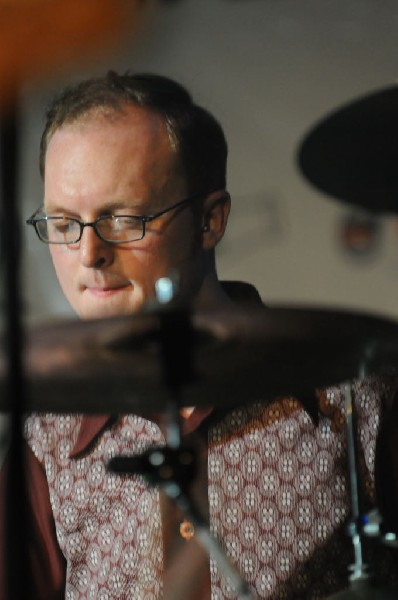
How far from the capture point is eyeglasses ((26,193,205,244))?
4.03 ft

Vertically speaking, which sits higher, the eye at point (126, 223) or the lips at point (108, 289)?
the eye at point (126, 223)

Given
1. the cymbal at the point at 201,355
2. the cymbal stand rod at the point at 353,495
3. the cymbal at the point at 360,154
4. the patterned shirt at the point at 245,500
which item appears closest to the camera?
the cymbal at the point at 201,355

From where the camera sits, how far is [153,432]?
1.23 m

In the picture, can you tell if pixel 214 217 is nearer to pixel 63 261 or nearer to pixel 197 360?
pixel 63 261

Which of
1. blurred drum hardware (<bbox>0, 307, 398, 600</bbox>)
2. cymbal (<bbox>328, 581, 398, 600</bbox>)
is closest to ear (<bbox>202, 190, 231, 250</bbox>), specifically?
blurred drum hardware (<bbox>0, 307, 398, 600</bbox>)

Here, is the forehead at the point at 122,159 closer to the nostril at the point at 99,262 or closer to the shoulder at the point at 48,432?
the nostril at the point at 99,262

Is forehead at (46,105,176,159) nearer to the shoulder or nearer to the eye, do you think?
the eye

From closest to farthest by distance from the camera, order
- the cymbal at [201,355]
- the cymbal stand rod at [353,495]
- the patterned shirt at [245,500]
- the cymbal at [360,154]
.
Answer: the cymbal at [201,355], the cymbal stand rod at [353,495], the patterned shirt at [245,500], the cymbal at [360,154]

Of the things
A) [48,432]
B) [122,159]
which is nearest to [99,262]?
[122,159]

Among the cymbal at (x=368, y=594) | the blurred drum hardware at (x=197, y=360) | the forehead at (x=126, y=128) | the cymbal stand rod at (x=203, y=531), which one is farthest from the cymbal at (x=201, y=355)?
the forehead at (x=126, y=128)

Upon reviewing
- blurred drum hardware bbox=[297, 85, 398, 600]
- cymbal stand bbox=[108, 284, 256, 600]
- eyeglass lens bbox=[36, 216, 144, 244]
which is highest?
blurred drum hardware bbox=[297, 85, 398, 600]

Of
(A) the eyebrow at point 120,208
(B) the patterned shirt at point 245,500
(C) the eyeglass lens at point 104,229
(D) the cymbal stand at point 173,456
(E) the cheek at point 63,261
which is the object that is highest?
(A) the eyebrow at point 120,208

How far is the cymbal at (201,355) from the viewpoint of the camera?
859 mm

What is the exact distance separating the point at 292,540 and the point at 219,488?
0.37 ft
